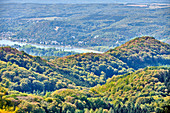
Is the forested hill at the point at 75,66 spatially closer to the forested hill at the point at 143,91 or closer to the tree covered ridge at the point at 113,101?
the forested hill at the point at 143,91

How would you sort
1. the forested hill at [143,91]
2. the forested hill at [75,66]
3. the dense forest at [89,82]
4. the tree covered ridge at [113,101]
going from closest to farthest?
A: the tree covered ridge at [113,101] → the dense forest at [89,82] → the forested hill at [143,91] → the forested hill at [75,66]

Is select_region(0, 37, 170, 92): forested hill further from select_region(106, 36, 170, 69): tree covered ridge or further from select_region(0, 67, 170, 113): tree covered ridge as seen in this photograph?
select_region(0, 67, 170, 113): tree covered ridge

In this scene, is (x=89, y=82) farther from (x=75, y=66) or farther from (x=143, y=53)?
(x=143, y=53)

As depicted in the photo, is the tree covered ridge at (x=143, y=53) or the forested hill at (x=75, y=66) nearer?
the forested hill at (x=75, y=66)

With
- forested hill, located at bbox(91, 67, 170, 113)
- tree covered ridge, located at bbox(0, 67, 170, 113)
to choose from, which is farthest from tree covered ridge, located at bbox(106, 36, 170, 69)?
tree covered ridge, located at bbox(0, 67, 170, 113)

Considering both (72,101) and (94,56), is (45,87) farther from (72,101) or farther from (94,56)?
(94,56)

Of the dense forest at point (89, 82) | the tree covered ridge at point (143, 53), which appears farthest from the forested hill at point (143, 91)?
the tree covered ridge at point (143, 53)

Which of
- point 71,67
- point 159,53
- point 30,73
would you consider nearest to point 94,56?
point 71,67

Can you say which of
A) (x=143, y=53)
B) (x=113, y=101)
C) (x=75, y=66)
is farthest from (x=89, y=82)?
(x=113, y=101)
